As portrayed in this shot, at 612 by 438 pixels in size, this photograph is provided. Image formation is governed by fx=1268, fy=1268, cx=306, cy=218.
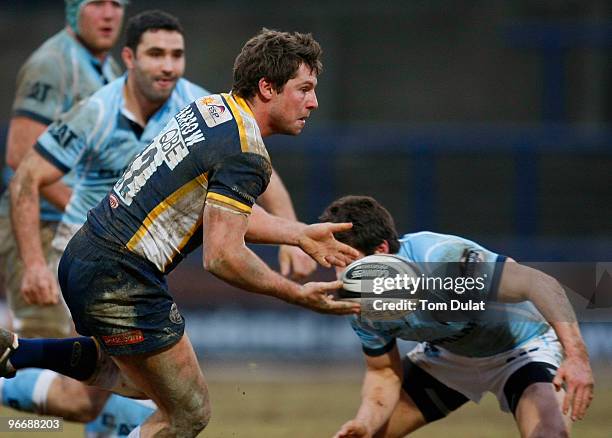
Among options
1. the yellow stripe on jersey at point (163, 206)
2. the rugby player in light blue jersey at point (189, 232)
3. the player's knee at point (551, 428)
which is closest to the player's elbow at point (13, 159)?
the rugby player in light blue jersey at point (189, 232)

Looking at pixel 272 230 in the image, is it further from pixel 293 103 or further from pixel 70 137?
pixel 70 137

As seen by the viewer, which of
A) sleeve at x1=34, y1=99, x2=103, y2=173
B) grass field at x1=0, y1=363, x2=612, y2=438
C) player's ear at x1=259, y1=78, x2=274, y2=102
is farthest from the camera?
grass field at x1=0, y1=363, x2=612, y2=438

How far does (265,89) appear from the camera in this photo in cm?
503

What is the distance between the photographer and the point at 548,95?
14.2 meters

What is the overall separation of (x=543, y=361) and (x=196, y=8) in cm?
1088

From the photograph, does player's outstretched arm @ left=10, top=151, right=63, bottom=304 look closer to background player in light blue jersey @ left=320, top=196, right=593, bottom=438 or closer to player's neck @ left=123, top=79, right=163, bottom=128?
player's neck @ left=123, top=79, right=163, bottom=128

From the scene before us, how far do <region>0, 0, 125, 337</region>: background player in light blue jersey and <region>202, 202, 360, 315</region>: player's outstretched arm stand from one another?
8.82 feet

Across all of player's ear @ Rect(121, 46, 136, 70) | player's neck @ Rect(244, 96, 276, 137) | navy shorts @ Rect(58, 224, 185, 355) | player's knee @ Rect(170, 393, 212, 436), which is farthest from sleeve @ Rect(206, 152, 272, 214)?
player's ear @ Rect(121, 46, 136, 70)

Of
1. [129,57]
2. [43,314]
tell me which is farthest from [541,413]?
[43,314]

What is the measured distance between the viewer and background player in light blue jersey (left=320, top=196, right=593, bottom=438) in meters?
5.27

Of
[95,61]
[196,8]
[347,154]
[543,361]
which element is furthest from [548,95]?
[543,361]

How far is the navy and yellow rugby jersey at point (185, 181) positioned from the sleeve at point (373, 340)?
1.03 meters

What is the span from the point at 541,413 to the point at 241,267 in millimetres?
1677

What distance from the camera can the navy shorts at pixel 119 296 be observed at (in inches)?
200
